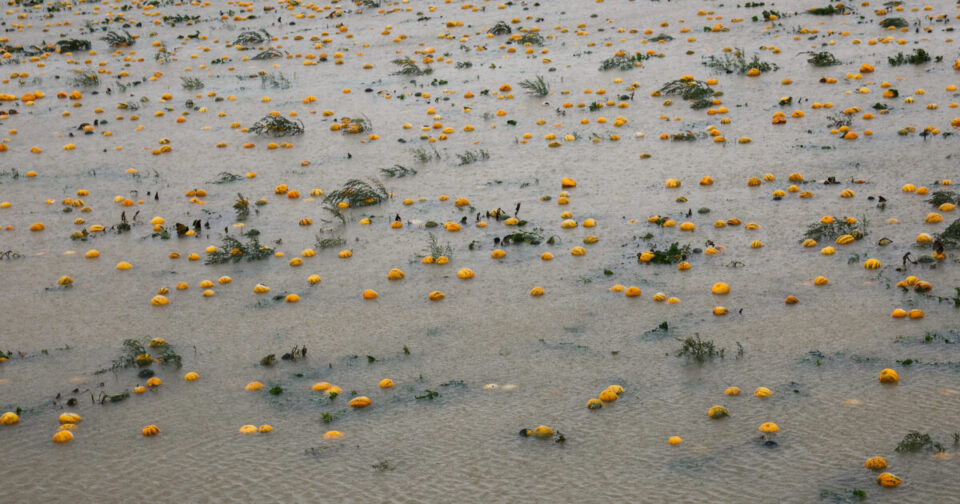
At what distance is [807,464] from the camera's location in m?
6.11

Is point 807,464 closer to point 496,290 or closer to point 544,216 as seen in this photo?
point 496,290

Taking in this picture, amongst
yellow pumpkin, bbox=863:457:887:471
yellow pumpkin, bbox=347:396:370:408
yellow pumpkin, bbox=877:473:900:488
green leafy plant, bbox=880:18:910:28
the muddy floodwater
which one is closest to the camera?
yellow pumpkin, bbox=877:473:900:488

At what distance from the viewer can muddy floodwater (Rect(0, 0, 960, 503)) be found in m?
6.50

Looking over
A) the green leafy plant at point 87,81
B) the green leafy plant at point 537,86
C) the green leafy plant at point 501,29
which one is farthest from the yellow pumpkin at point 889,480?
the green leafy plant at point 87,81

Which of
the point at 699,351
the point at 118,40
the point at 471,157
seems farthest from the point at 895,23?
the point at 118,40

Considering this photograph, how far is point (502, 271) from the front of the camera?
1003 cm

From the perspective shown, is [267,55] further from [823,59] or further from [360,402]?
[360,402]

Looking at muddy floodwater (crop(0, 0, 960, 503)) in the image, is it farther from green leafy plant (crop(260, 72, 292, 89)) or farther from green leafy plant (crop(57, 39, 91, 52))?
green leafy plant (crop(57, 39, 91, 52))

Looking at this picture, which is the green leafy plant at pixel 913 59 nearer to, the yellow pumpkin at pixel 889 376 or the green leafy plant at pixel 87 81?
the yellow pumpkin at pixel 889 376

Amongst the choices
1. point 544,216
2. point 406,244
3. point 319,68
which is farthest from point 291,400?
point 319,68

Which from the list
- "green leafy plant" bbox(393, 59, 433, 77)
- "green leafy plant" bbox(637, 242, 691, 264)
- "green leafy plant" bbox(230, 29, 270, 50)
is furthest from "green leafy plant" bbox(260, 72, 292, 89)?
"green leafy plant" bbox(637, 242, 691, 264)

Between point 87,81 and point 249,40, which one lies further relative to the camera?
point 249,40

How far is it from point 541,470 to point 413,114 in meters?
10.8

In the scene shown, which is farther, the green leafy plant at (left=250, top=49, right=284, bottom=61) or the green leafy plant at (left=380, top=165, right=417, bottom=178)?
the green leafy plant at (left=250, top=49, right=284, bottom=61)
